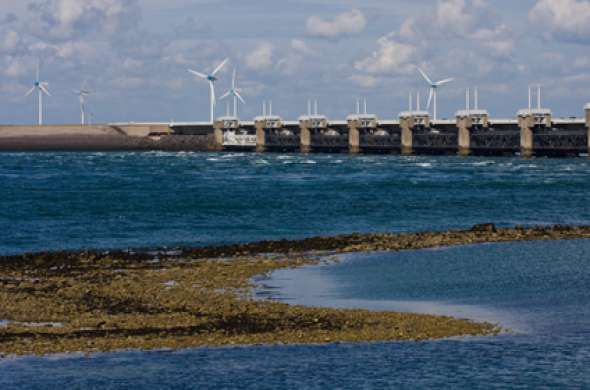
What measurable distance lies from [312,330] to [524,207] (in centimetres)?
5524

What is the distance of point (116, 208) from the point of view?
84.1 metres

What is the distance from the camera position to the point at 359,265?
47.7 meters

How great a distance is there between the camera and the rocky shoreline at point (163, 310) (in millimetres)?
30453

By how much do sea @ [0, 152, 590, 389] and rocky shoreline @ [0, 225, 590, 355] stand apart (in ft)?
3.56

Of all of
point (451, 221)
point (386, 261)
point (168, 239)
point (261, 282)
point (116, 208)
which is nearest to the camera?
point (261, 282)

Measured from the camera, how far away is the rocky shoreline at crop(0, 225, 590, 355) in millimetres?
30453

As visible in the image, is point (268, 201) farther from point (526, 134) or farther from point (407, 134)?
point (407, 134)

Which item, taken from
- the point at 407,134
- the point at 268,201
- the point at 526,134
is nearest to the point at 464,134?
the point at 407,134

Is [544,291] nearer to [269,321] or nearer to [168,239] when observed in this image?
[269,321]

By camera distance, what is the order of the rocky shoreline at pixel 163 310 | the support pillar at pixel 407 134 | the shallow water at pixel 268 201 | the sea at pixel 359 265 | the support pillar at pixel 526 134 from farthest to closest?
1. the support pillar at pixel 407 134
2. the support pillar at pixel 526 134
3. the shallow water at pixel 268 201
4. the rocky shoreline at pixel 163 310
5. the sea at pixel 359 265

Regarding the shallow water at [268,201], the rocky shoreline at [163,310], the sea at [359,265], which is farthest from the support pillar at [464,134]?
the rocky shoreline at [163,310]

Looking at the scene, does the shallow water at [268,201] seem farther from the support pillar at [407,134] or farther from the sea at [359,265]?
the support pillar at [407,134]

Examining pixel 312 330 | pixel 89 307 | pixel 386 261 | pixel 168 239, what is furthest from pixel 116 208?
pixel 312 330

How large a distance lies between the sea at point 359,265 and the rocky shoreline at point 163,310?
1084 mm
